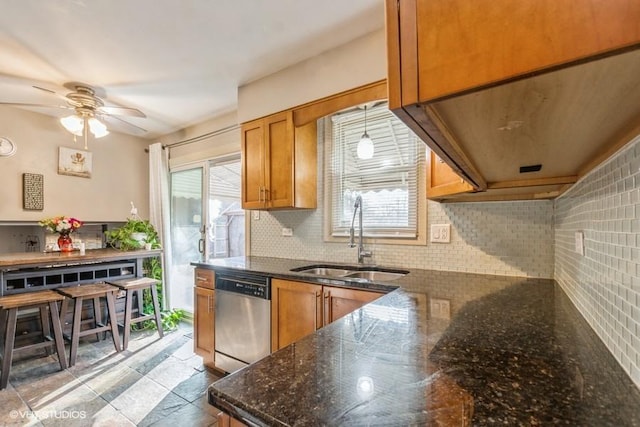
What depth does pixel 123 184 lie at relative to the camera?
4164mm

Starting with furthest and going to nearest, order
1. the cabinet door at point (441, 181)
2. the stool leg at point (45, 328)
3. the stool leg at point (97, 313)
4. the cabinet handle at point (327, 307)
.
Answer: the stool leg at point (97, 313)
the stool leg at point (45, 328)
the cabinet handle at point (327, 307)
the cabinet door at point (441, 181)

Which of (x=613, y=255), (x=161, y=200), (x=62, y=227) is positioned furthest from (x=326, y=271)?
(x=62, y=227)

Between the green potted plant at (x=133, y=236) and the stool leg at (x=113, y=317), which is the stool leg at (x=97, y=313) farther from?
the green potted plant at (x=133, y=236)

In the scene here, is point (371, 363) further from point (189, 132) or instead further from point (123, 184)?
point (123, 184)

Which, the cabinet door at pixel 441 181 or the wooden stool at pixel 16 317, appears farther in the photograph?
the wooden stool at pixel 16 317

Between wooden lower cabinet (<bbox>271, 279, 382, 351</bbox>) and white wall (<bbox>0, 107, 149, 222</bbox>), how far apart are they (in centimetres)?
Answer: 314

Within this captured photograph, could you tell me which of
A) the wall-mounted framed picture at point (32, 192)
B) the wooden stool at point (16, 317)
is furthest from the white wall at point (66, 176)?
the wooden stool at point (16, 317)

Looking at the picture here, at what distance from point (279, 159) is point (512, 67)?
2219 millimetres

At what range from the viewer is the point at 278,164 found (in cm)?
250

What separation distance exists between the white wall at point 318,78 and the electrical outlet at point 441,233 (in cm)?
104

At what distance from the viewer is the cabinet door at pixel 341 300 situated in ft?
5.60

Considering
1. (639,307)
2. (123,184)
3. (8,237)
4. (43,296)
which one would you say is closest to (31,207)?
(8,237)

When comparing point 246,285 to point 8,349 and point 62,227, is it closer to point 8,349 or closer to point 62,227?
point 8,349

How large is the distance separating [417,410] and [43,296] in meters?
3.18
